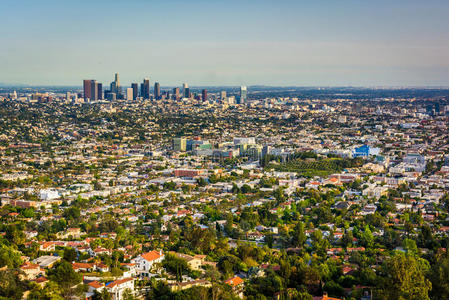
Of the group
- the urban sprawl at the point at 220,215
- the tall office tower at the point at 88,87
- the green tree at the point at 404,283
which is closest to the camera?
the green tree at the point at 404,283

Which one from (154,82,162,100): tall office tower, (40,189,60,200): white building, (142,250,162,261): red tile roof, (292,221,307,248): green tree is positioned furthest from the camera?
(154,82,162,100): tall office tower

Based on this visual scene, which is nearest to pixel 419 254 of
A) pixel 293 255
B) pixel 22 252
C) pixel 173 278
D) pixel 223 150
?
pixel 293 255

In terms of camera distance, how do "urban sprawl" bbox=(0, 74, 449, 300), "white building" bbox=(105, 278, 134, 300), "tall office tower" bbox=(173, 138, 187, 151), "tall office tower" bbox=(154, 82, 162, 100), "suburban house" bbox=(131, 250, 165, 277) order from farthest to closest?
"tall office tower" bbox=(154, 82, 162, 100) → "tall office tower" bbox=(173, 138, 187, 151) → "suburban house" bbox=(131, 250, 165, 277) → "urban sprawl" bbox=(0, 74, 449, 300) → "white building" bbox=(105, 278, 134, 300)

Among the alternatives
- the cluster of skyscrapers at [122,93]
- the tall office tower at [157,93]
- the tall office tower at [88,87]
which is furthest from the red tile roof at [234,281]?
the tall office tower at [157,93]

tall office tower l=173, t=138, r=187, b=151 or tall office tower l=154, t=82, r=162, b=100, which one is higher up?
tall office tower l=154, t=82, r=162, b=100

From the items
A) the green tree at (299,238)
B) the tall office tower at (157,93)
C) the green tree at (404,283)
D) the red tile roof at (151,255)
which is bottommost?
the green tree at (299,238)

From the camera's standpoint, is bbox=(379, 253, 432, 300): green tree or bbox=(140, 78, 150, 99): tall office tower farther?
bbox=(140, 78, 150, 99): tall office tower

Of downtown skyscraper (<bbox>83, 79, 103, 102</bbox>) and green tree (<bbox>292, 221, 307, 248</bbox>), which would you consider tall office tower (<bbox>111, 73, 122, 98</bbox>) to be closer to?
downtown skyscraper (<bbox>83, 79, 103, 102</bbox>)

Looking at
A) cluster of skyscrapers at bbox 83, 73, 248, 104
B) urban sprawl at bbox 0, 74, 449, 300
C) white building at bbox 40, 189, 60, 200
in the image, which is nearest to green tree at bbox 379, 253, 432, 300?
urban sprawl at bbox 0, 74, 449, 300

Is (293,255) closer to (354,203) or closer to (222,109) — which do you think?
(354,203)

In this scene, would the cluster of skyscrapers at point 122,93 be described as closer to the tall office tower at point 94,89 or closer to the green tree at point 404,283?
the tall office tower at point 94,89

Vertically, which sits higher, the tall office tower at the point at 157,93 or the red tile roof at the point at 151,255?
the tall office tower at the point at 157,93
